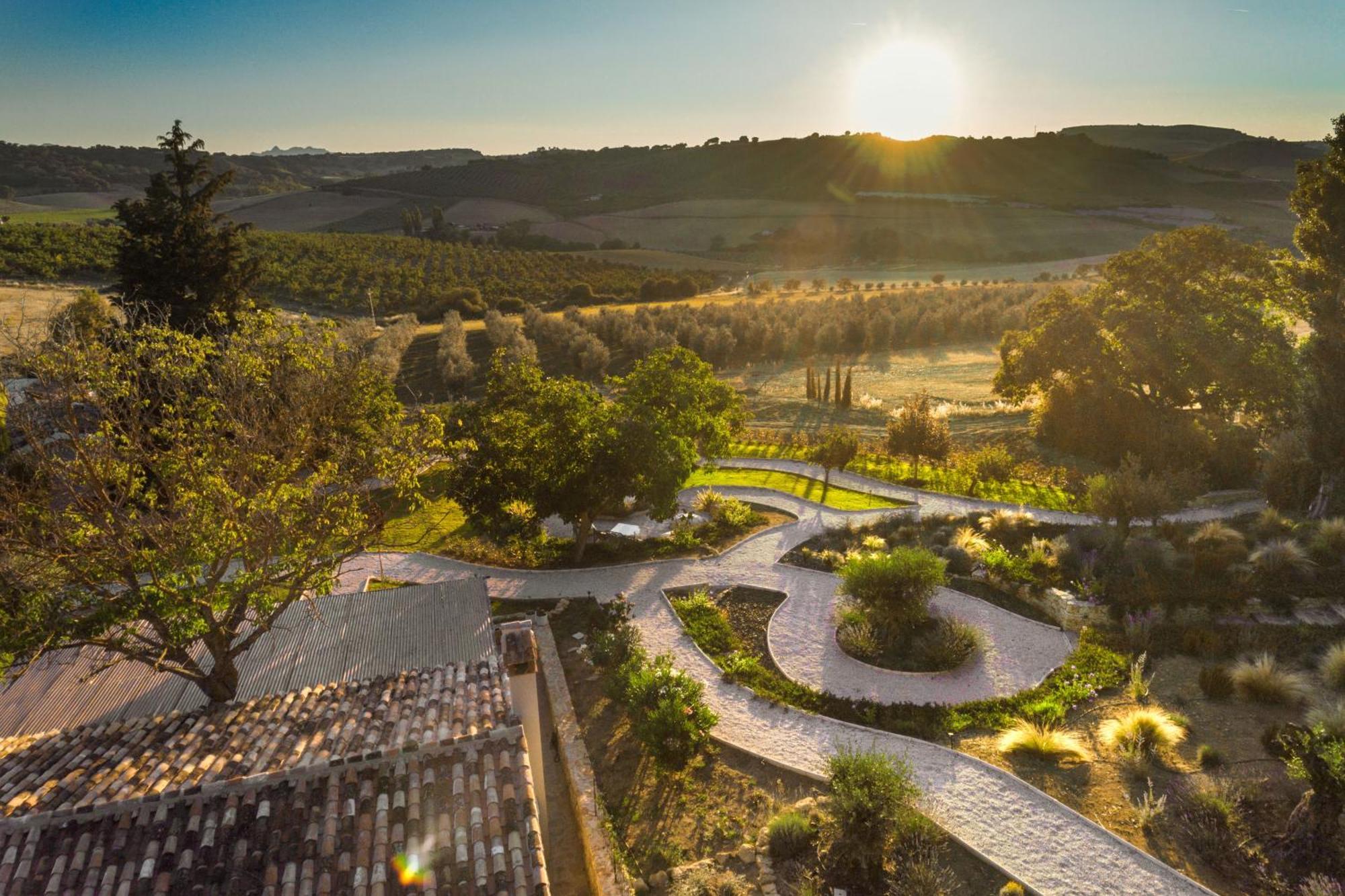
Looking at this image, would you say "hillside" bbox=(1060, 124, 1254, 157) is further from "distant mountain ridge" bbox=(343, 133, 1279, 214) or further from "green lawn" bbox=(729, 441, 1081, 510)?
"green lawn" bbox=(729, 441, 1081, 510)

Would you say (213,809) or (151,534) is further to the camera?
(151,534)

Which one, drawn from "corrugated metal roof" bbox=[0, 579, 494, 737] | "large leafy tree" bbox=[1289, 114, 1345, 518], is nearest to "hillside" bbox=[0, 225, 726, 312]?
"corrugated metal roof" bbox=[0, 579, 494, 737]

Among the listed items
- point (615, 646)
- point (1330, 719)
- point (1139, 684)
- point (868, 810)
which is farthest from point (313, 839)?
point (1330, 719)

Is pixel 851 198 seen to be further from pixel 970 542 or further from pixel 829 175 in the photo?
pixel 970 542

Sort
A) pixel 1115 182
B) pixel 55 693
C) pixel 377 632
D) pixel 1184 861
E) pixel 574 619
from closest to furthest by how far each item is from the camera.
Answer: pixel 1184 861
pixel 55 693
pixel 377 632
pixel 574 619
pixel 1115 182

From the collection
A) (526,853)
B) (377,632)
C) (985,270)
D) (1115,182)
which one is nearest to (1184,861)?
(526,853)

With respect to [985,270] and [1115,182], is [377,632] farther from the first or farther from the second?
[1115,182]
